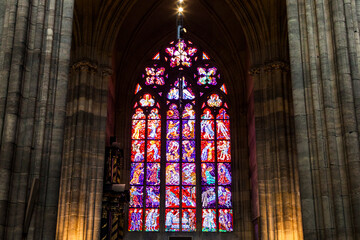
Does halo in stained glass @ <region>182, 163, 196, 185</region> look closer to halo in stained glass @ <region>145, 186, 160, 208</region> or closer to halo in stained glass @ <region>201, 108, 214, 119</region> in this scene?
halo in stained glass @ <region>145, 186, 160, 208</region>

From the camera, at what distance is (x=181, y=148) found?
2370 centimetres

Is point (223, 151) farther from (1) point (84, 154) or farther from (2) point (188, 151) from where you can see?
(1) point (84, 154)

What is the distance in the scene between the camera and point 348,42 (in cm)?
1120

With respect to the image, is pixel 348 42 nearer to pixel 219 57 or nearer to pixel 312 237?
pixel 312 237

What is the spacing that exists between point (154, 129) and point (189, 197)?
3.62 metres

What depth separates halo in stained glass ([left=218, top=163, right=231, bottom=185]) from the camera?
915 inches

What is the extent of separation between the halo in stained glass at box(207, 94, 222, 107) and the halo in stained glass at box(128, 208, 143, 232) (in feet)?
20.1

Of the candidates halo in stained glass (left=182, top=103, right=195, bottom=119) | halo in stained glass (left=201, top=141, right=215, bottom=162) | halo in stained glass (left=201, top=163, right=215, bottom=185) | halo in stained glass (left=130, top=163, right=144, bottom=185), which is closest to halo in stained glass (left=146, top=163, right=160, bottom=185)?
halo in stained glass (left=130, top=163, right=144, bottom=185)

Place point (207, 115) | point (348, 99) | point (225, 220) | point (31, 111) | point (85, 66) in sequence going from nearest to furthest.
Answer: point (31, 111)
point (348, 99)
point (85, 66)
point (225, 220)
point (207, 115)

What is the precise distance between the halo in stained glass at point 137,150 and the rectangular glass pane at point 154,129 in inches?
21.6

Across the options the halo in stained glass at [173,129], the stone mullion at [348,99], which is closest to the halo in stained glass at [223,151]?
the halo in stained glass at [173,129]

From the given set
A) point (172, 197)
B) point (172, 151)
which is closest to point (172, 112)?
point (172, 151)

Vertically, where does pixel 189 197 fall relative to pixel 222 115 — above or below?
below

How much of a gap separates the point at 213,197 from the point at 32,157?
45.3 ft
